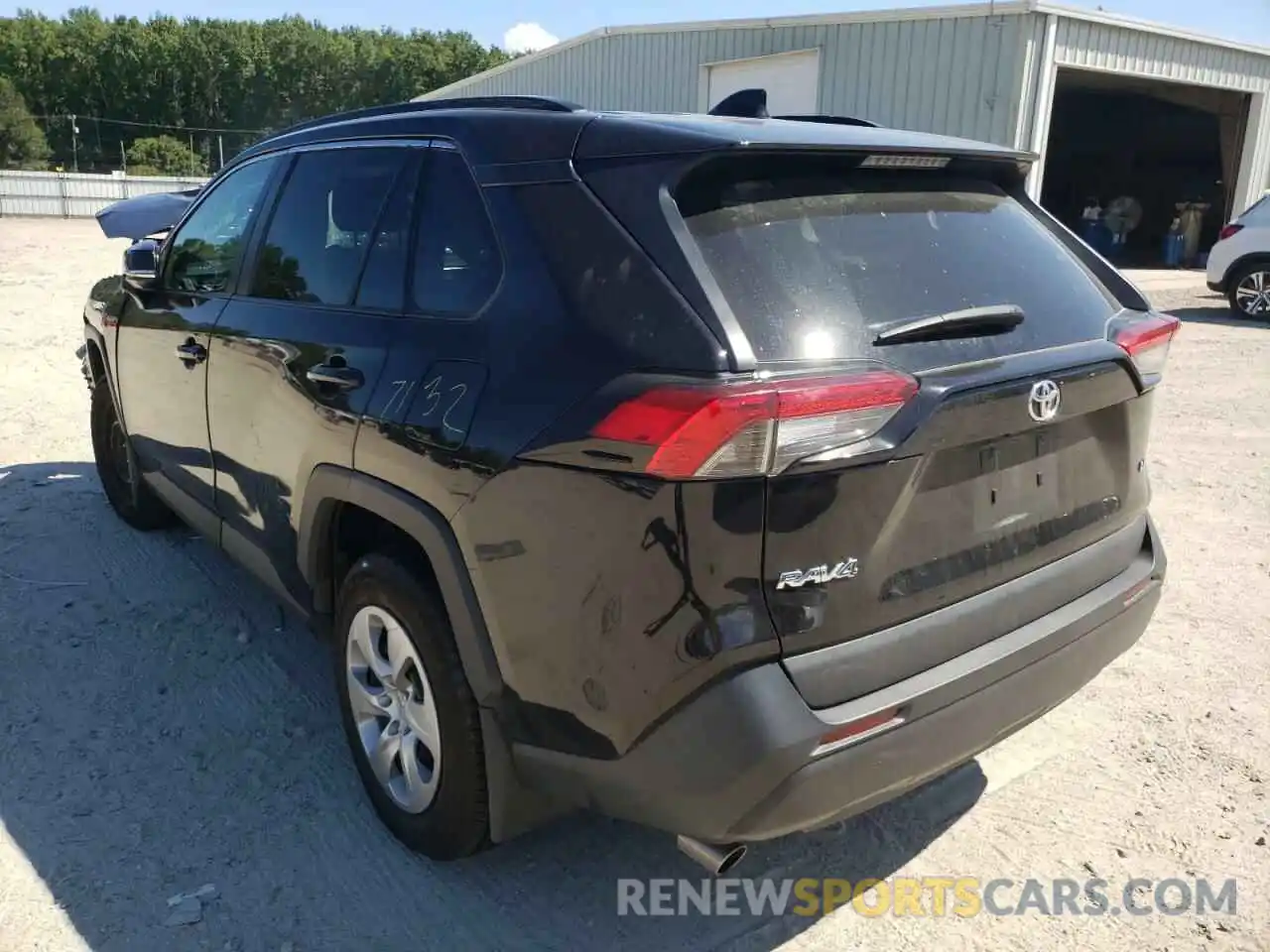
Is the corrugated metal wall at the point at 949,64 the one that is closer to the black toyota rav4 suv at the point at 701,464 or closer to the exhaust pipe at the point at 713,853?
the black toyota rav4 suv at the point at 701,464

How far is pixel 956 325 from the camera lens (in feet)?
7.34

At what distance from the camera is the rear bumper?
76.1 inches

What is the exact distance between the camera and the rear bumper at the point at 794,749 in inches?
76.1

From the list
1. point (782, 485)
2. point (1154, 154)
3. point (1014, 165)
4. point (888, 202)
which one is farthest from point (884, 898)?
point (1154, 154)

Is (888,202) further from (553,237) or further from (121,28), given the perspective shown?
(121,28)

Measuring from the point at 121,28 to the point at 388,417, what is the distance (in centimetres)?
8682

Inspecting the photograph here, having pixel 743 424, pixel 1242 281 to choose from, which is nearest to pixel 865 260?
pixel 743 424

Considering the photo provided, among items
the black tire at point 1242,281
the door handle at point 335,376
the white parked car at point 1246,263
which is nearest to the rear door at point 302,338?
the door handle at point 335,376

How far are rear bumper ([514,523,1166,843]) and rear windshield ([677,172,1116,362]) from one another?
2.26 feet

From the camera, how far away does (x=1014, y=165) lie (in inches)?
111

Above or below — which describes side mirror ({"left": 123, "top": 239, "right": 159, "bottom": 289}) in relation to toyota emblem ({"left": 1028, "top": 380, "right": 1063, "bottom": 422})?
above

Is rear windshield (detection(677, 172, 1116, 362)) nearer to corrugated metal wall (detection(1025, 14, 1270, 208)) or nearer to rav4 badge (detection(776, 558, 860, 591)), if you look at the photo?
rav4 badge (detection(776, 558, 860, 591))

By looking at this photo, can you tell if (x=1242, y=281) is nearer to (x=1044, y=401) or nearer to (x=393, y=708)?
(x=1044, y=401)

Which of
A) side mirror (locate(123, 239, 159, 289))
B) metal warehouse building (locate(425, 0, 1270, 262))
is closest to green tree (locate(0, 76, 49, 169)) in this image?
→ metal warehouse building (locate(425, 0, 1270, 262))
